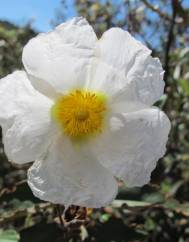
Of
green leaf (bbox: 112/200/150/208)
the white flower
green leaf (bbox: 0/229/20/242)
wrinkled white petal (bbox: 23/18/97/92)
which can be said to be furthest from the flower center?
green leaf (bbox: 112/200/150/208)

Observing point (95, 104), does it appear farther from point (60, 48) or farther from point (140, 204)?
point (140, 204)

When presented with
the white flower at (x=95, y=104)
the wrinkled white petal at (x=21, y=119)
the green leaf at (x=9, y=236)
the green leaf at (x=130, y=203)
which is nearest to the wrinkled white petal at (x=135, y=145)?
the white flower at (x=95, y=104)

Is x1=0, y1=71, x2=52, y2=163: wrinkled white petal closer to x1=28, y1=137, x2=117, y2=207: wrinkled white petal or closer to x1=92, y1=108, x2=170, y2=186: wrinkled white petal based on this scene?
x1=28, y1=137, x2=117, y2=207: wrinkled white petal

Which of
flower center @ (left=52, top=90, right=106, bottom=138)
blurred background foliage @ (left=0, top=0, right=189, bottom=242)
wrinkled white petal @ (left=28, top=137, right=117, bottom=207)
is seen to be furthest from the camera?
blurred background foliage @ (left=0, top=0, right=189, bottom=242)

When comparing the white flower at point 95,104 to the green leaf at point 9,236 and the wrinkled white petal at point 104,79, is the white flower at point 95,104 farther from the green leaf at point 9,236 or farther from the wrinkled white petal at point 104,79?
the green leaf at point 9,236

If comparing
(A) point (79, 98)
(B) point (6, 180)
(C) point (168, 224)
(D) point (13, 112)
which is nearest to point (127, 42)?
(A) point (79, 98)

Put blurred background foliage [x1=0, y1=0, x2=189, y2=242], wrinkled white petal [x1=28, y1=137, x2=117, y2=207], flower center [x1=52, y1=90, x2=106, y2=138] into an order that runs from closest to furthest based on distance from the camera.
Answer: wrinkled white petal [x1=28, y1=137, x2=117, y2=207] → flower center [x1=52, y1=90, x2=106, y2=138] → blurred background foliage [x1=0, y1=0, x2=189, y2=242]
